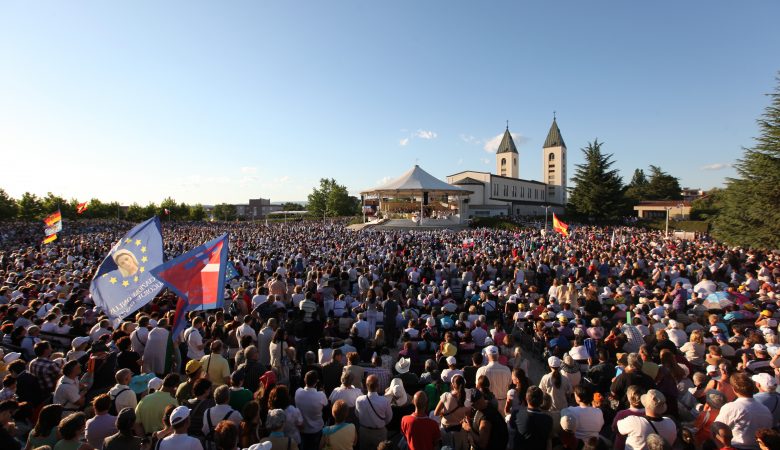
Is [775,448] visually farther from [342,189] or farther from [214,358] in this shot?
[342,189]

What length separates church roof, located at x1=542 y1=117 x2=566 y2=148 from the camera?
251 ft

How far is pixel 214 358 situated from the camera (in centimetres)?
493

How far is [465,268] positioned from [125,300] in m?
9.46

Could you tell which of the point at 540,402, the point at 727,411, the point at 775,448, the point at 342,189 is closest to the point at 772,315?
the point at 727,411

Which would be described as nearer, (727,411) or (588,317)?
(727,411)

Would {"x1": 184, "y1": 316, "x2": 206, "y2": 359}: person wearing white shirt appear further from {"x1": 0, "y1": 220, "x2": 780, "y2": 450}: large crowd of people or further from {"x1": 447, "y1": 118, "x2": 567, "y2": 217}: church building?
{"x1": 447, "y1": 118, "x2": 567, "y2": 217}: church building

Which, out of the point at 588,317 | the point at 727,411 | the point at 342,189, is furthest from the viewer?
the point at 342,189

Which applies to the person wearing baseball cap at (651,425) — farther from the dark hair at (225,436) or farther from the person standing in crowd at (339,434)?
the dark hair at (225,436)

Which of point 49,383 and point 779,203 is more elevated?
point 779,203

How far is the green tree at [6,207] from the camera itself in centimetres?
4566

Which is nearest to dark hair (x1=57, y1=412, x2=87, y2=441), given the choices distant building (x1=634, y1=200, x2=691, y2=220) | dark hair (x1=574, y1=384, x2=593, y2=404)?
dark hair (x1=574, y1=384, x2=593, y2=404)

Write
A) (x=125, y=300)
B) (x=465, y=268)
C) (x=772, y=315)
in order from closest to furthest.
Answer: (x=125, y=300) < (x=772, y=315) < (x=465, y=268)

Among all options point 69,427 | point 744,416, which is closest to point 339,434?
point 69,427

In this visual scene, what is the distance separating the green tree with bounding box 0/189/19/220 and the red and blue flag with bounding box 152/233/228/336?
2269 inches
